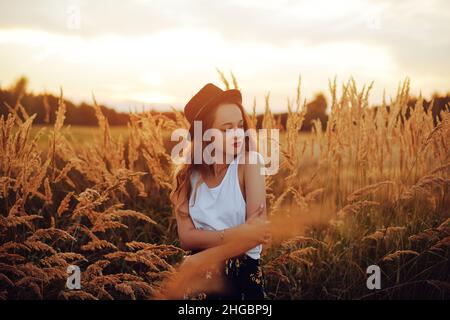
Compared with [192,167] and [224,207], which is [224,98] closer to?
[192,167]

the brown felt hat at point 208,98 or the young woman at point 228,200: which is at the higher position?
the brown felt hat at point 208,98

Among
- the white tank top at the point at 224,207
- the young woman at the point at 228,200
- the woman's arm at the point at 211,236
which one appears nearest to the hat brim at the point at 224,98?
the young woman at the point at 228,200

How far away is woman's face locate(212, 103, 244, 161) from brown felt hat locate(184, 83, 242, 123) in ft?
0.11

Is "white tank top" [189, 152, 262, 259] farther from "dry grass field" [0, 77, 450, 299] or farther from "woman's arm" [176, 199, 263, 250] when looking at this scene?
"dry grass field" [0, 77, 450, 299]

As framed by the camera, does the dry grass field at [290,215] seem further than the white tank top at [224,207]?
Yes

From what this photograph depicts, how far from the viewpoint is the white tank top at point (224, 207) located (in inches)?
84.1

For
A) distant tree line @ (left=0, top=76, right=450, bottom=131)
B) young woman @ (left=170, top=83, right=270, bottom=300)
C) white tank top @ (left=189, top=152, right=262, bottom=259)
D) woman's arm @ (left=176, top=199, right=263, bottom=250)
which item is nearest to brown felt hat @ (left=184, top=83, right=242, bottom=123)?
young woman @ (left=170, top=83, right=270, bottom=300)

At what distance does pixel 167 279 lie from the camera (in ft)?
7.86

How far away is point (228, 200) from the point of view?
2.14 metres

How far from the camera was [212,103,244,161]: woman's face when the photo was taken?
216 cm

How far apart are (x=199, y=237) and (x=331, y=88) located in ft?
5.24

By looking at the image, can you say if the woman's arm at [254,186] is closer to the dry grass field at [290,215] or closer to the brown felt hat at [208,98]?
the brown felt hat at [208,98]

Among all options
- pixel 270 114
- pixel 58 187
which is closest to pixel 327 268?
pixel 270 114

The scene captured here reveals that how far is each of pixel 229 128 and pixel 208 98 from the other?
21 cm
